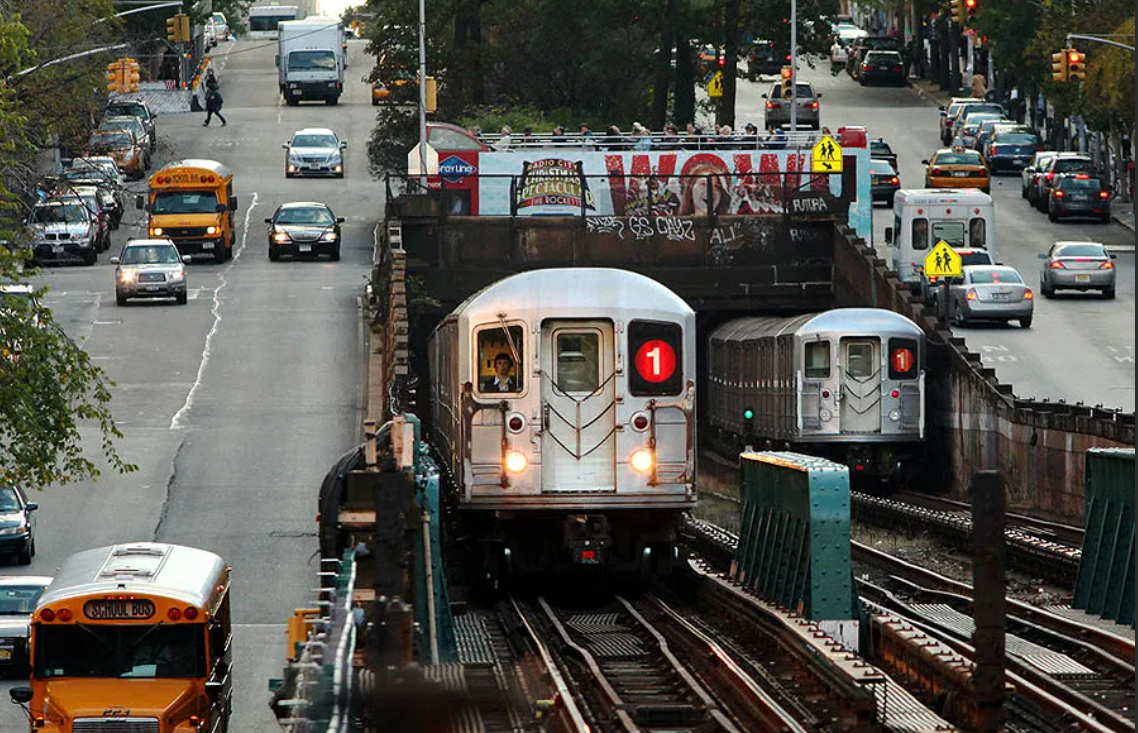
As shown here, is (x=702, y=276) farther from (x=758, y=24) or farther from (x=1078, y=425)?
(x=758, y=24)

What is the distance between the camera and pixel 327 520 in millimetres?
21031

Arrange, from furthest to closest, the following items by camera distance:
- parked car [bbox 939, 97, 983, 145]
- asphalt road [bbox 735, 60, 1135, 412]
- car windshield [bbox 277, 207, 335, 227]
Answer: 1. parked car [bbox 939, 97, 983, 145]
2. car windshield [bbox 277, 207, 335, 227]
3. asphalt road [bbox 735, 60, 1135, 412]

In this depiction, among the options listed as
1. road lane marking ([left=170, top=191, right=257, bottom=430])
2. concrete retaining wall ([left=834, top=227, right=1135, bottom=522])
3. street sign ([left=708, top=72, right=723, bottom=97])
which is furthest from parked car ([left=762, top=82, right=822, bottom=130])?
concrete retaining wall ([left=834, top=227, right=1135, bottom=522])

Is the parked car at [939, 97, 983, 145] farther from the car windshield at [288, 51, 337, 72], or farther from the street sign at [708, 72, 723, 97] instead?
the car windshield at [288, 51, 337, 72]

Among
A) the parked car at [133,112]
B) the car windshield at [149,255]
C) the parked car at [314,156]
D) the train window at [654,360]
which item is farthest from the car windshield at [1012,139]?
the train window at [654,360]

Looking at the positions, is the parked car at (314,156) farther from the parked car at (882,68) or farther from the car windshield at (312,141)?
the parked car at (882,68)

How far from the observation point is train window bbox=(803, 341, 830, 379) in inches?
1544

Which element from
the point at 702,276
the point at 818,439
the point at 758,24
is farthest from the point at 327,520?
the point at 758,24

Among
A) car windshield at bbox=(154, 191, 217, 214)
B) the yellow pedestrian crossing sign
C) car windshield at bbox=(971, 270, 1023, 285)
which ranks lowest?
car windshield at bbox=(971, 270, 1023, 285)

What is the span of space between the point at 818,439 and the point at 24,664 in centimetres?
1544

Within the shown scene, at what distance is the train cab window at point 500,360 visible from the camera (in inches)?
950

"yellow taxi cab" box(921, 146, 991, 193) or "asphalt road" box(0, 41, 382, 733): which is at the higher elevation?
"yellow taxi cab" box(921, 146, 991, 193)

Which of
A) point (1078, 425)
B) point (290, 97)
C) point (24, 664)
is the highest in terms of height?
point (290, 97)

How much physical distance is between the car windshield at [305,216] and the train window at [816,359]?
23167 millimetres
